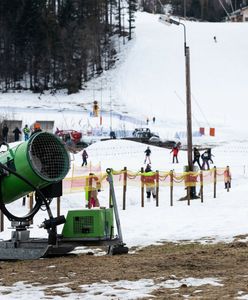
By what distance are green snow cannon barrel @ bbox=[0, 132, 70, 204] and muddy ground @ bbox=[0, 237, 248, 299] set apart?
1.15 meters

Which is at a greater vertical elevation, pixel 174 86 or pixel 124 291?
pixel 174 86

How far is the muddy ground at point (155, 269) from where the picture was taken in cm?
857

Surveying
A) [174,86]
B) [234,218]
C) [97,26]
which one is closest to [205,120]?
[174,86]

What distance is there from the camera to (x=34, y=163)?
11.5 metres

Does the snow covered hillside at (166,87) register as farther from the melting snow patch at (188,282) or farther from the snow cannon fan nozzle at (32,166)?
the melting snow patch at (188,282)

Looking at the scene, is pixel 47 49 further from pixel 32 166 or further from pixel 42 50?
pixel 32 166

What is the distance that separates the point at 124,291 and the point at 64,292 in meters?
0.70

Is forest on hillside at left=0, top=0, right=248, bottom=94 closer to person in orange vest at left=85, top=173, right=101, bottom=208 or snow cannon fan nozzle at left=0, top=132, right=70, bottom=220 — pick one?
person in orange vest at left=85, top=173, right=101, bottom=208

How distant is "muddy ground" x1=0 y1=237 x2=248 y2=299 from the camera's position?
8570 millimetres

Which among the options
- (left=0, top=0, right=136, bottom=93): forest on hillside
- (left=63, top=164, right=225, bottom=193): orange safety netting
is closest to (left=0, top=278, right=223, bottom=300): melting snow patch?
(left=63, top=164, right=225, bottom=193): orange safety netting

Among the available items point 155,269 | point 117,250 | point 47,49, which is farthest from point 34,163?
point 47,49

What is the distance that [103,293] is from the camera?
8.59 metres

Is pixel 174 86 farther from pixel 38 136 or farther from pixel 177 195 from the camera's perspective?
pixel 38 136

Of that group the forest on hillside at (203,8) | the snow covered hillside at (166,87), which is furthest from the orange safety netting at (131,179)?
the forest on hillside at (203,8)
